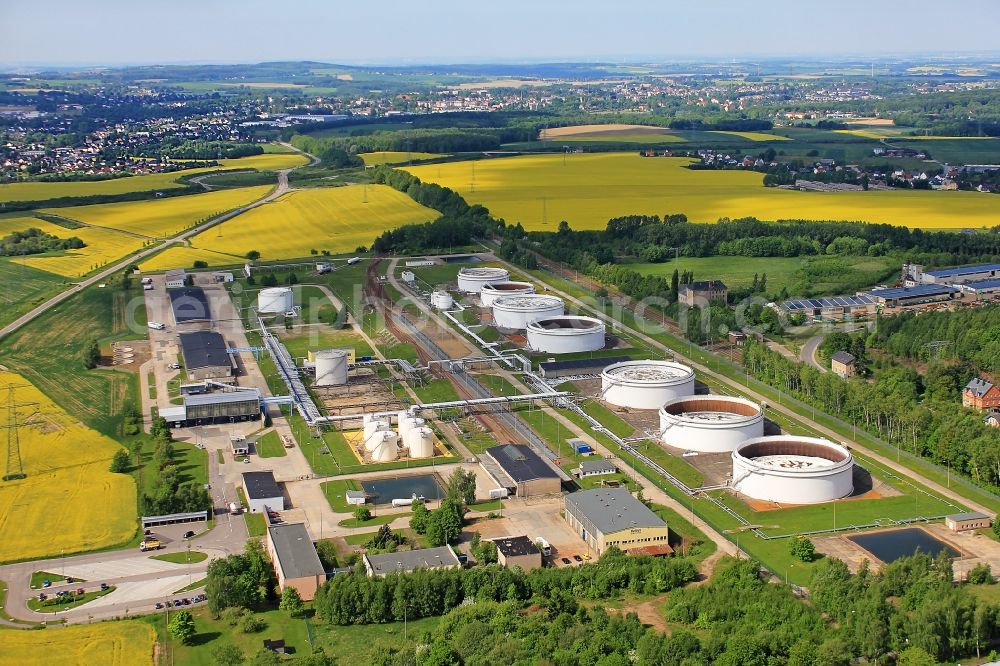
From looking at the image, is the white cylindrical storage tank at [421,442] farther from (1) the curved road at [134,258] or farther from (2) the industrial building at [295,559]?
(1) the curved road at [134,258]

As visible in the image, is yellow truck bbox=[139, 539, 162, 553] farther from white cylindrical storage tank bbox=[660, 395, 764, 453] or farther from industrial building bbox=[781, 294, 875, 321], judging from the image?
industrial building bbox=[781, 294, 875, 321]

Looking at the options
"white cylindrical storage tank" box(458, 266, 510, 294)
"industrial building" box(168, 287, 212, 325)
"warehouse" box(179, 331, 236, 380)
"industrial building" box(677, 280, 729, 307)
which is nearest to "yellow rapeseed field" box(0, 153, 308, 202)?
"industrial building" box(168, 287, 212, 325)

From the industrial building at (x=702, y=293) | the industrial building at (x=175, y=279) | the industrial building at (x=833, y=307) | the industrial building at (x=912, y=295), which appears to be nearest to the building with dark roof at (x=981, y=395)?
the industrial building at (x=833, y=307)

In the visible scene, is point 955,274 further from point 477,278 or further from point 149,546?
point 149,546

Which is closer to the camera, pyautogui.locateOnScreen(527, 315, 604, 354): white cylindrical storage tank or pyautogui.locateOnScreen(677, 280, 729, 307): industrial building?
pyautogui.locateOnScreen(527, 315, 604, 354): white cylindrical storage tank

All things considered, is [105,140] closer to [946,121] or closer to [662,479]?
[946,121]

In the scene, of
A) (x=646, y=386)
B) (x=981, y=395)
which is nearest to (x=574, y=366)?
(x=646, y=386)

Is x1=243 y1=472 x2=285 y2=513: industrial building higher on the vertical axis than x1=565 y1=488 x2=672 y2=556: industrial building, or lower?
lower
